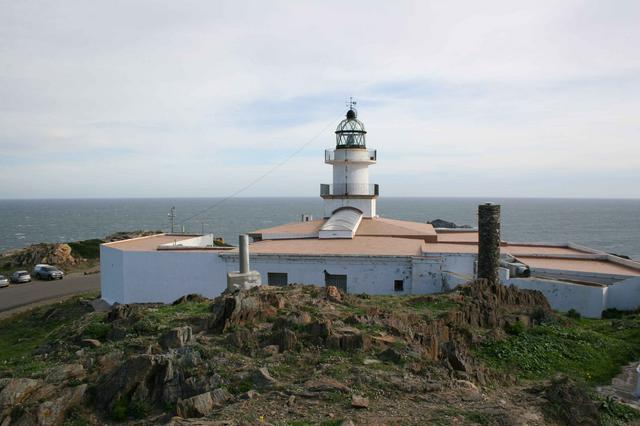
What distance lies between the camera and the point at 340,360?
9.99 m

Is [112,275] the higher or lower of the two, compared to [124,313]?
lower

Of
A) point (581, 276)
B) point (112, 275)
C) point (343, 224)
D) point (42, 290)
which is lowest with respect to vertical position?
point (42, 290)

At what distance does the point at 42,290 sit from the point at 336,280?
2295 cm

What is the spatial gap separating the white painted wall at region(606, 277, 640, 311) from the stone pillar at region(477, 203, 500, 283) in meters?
4.10

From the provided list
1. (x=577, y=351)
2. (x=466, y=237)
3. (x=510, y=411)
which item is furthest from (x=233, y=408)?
(x=466, y=237)

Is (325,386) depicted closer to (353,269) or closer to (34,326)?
(353,269)

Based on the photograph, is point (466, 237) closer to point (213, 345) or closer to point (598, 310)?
point (598, 310)

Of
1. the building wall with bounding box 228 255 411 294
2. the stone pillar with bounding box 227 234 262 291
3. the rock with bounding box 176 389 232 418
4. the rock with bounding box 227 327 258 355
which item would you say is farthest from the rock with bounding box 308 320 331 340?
the building wall with bounding box 228 255 411 294

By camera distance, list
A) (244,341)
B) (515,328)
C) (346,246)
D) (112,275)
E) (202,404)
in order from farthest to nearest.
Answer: (112,275) < (346,246) < (515,328) < (244,341) < (202,404)

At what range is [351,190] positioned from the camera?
32.2 m

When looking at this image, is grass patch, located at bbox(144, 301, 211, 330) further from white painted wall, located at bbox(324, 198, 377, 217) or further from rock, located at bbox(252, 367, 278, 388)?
white painted wall, located at bbox(324, 198, 377, 217)

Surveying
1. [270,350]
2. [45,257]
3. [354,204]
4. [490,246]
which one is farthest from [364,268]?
[45,257]

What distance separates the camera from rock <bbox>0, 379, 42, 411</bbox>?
331 inches

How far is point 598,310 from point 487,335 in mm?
7343
